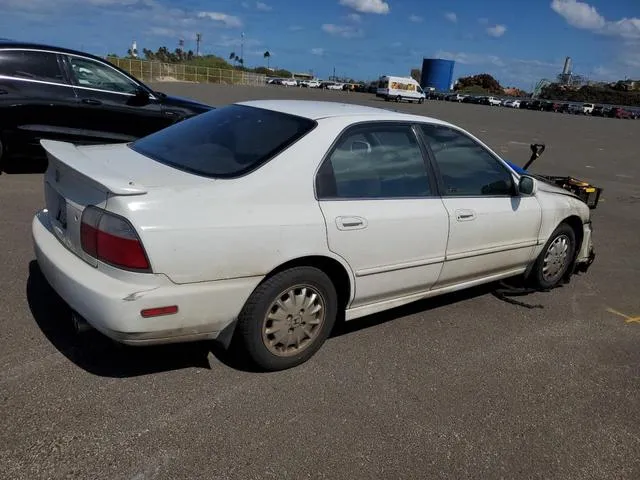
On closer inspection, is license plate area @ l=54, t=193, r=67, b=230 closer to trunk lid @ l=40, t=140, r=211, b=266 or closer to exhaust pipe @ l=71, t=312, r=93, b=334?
trunk lid @ l=40, t=140, r=211, b=266

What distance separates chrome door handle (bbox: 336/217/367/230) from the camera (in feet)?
10.5

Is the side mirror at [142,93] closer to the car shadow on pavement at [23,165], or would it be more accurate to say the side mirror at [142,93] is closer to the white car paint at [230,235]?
the car shadow on pavement at [23,165]

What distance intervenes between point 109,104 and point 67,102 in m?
0.55

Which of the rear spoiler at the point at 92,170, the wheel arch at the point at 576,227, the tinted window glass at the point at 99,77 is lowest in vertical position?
the wheel arch at the point at 576,227

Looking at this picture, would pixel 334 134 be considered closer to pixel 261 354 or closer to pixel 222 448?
pixel 261 354

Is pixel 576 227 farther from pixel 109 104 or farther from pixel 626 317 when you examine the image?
pixel 109 104

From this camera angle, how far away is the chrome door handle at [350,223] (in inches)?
126

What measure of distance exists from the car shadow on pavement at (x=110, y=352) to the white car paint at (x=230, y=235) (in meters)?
0.45

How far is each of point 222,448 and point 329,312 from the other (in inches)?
42.3

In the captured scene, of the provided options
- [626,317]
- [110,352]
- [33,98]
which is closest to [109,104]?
[33,98]

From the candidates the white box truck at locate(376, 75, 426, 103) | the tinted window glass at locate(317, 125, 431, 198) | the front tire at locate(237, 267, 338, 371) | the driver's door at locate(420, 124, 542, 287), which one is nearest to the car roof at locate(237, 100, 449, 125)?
the tinted window glass at locate(317, 125, 431, 198)

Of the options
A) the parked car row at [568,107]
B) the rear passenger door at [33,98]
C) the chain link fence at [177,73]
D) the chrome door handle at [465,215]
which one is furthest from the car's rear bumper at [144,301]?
the parked car row at [568,107]

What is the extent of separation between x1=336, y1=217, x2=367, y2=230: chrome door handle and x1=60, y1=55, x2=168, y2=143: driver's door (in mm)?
5542

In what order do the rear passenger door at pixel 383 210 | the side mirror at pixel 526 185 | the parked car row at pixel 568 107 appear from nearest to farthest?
the rear passenger door at pixel 383 210 < the side mirror at pixel 526 185 < the parked car row at pixel 568 107
